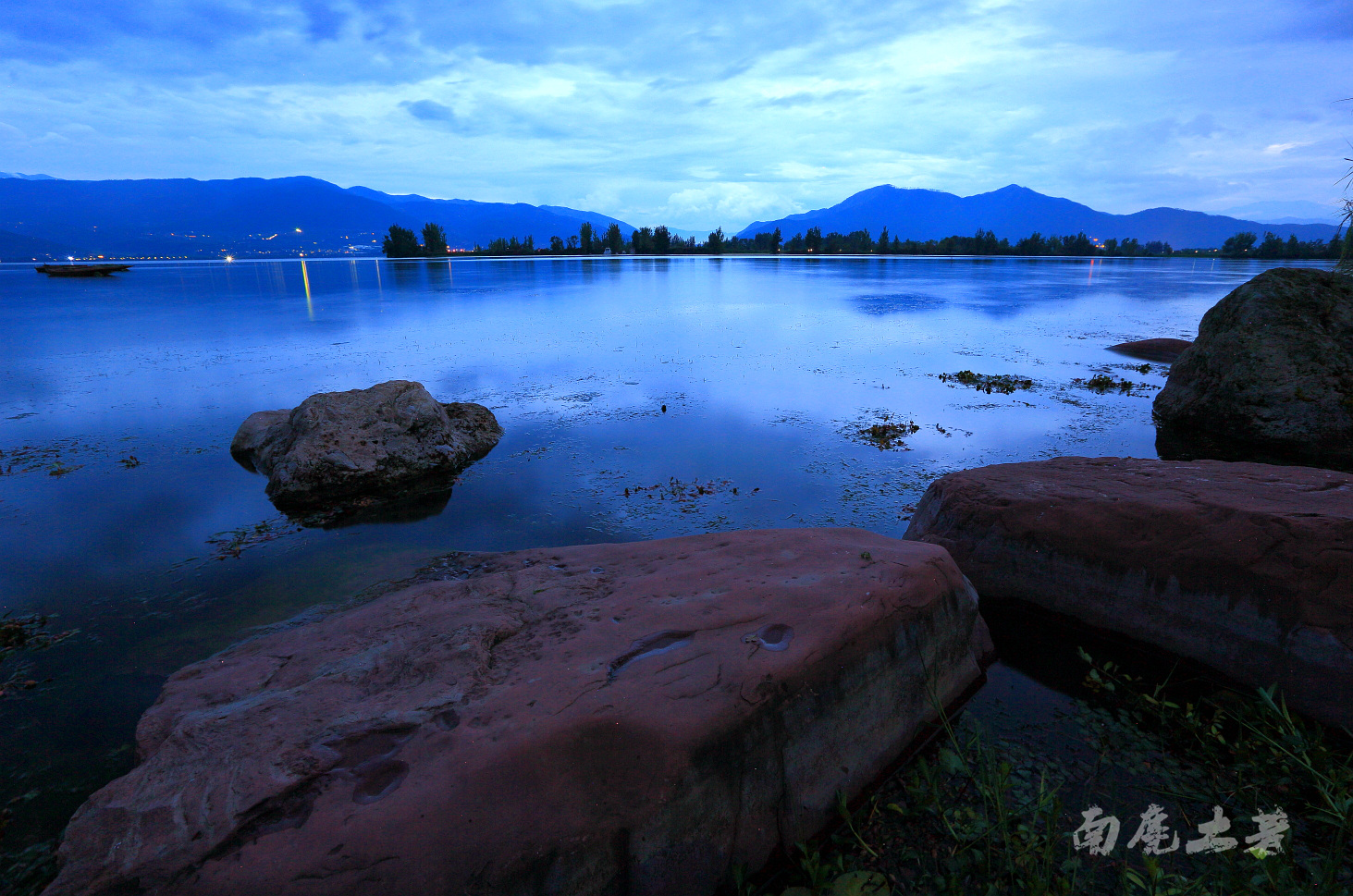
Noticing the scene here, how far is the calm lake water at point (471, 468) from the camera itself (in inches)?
243

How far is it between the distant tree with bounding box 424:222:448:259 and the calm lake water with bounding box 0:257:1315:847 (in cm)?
14316

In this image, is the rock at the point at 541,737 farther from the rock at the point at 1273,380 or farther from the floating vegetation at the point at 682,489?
the rock at the point at 1273,380

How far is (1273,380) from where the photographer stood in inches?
495

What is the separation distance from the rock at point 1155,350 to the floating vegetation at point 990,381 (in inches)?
308

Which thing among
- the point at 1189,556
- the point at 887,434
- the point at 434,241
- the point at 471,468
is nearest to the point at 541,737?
the point at 1189,556

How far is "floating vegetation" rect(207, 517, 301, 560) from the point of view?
8008 millimetres

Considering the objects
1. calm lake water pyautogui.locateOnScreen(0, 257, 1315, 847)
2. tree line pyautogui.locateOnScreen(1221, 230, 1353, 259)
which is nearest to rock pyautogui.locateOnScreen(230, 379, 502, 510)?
calm lake water pyautogui.locateOnScreen(0, 257, 1315, 847)

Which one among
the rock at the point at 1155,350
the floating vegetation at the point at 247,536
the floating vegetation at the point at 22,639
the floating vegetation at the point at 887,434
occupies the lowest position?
the floating vegetation at the point at 22,639

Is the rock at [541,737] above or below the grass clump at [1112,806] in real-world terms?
above

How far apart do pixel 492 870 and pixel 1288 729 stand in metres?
5.88

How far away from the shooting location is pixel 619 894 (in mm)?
3166

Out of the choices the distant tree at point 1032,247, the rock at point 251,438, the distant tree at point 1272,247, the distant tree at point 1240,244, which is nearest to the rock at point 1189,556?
the rock at point 251,438

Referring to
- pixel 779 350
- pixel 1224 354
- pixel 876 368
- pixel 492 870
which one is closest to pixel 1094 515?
pixel 492 870

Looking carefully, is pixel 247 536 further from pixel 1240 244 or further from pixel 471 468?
pixel 1240 244
